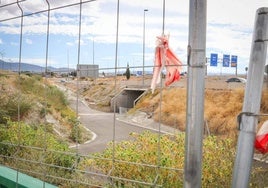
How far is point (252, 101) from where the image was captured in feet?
4.35

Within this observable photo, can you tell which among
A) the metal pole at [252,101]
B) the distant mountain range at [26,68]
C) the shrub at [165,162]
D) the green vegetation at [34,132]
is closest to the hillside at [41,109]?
the green vegetation at [34,132]

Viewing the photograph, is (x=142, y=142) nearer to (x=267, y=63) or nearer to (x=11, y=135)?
(x=11, y=135)

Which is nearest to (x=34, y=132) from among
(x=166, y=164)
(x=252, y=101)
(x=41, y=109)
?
(x=166, y=164)

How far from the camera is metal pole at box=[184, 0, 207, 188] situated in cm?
146

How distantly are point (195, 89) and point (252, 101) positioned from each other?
232mm

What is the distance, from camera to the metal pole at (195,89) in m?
1.46

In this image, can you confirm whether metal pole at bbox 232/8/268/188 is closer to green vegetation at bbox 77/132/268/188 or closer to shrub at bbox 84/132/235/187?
green vegetation at bbox 77/132/268/188

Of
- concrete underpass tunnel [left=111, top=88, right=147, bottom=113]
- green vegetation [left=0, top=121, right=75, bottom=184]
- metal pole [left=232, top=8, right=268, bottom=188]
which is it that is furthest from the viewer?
concrete underpass tunnel [left=111, top=88, right=147, bottom=113]

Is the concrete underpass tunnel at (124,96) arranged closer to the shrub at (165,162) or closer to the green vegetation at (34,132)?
the shrub at (165,162)

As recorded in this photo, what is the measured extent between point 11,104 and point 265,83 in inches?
300

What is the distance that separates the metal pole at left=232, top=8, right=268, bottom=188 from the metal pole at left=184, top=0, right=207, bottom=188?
0.18 metres

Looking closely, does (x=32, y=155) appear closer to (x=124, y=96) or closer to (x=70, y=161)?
(x=70, y=161)

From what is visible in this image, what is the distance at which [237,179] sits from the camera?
1.35 meters

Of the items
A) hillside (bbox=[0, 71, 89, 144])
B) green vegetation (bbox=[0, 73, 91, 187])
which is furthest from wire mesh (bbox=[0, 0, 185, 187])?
hillside (bbox=[0, 71, 89, 144])
